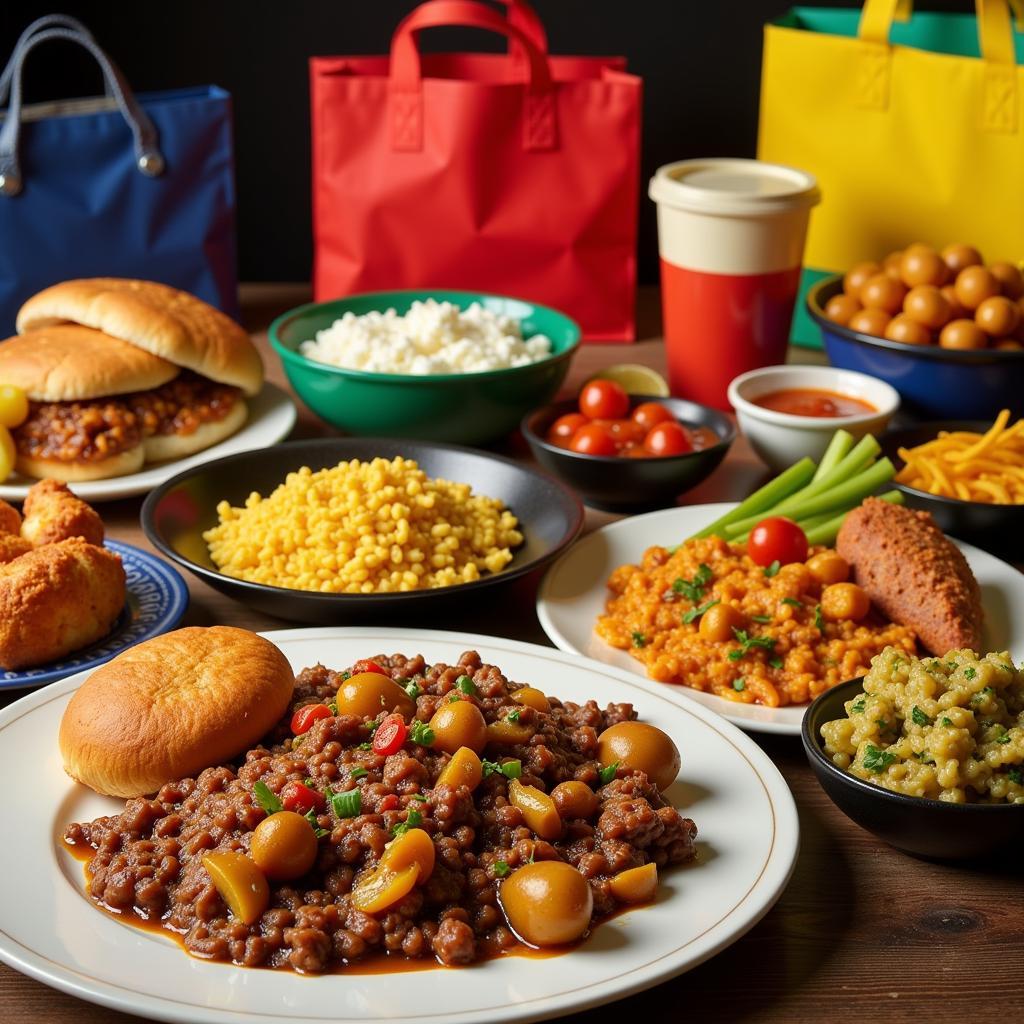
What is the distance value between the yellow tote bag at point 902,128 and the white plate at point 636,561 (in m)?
1.28

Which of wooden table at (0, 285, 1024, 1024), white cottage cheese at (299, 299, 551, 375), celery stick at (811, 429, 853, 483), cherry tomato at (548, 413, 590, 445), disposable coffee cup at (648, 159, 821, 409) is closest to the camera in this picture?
wooden table at (0, 285, 1024, 1024)

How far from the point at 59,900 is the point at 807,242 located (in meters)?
2.79

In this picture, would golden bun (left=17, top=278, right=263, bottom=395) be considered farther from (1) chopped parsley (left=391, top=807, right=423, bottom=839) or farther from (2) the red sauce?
(1) chopped parsley (left=391, top=807, right=423, bottom=839)

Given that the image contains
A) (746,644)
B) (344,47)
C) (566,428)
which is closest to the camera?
(746,644)

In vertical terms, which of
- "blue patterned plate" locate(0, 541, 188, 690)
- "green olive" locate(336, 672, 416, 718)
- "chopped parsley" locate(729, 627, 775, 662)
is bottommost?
"blue patterned plate" locate(0, 541, 188, 690)

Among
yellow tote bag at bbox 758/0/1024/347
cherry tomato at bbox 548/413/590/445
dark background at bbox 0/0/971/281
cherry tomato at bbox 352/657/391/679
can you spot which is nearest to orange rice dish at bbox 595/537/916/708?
cherry tomato at bbox 352/657/391/679

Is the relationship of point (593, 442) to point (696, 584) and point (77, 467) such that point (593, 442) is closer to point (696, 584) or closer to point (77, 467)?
point (696, 584)

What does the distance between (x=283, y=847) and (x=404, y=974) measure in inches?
7.5

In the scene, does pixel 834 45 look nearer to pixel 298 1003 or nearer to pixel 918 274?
pixel 918 274

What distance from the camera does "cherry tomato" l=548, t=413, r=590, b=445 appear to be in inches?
114

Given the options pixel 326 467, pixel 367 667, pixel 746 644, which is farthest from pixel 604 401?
pixel 367 667

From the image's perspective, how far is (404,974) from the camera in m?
1.42

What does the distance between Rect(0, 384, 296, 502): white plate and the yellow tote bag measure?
1527 mm

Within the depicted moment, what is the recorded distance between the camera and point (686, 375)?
135 inches
